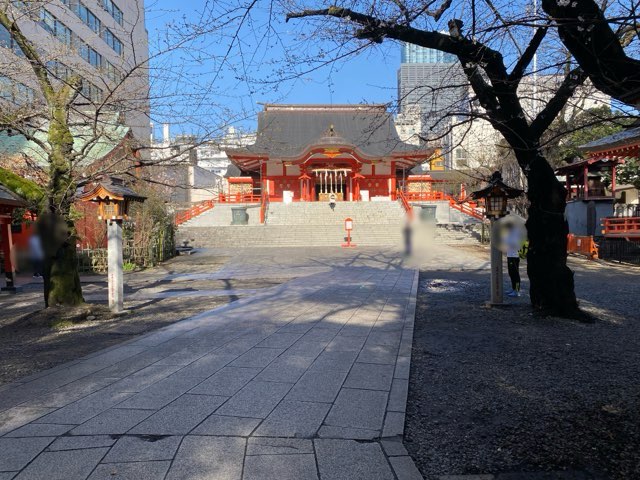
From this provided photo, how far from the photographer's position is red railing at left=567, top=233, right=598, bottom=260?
1781 cm

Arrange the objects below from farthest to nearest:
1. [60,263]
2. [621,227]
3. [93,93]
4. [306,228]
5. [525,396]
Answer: [306,228] → [621,227] → [93,93] → [60,263] → [525,396]

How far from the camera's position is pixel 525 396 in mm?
4168

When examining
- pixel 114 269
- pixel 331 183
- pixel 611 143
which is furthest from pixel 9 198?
pixel 331 183

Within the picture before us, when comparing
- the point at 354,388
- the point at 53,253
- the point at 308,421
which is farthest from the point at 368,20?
the point at 53,253

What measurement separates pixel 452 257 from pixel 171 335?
14.8 meters

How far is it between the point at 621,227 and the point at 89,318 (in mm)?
17907

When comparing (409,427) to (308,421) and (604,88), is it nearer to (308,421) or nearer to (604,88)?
(308,421)

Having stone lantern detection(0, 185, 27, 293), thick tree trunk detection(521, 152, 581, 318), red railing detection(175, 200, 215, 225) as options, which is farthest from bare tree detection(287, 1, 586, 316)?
red railing detection(175, 200, 215, 225)

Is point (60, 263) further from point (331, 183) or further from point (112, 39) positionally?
point (331, 183)

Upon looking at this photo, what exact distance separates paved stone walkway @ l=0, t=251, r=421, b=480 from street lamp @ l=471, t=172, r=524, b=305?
2585mm

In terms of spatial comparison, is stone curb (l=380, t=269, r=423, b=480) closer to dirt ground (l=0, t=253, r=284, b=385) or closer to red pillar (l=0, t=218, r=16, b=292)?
dirt ground (l=0, t=253, r=284, b=385)

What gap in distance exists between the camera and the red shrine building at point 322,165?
35500 millimetres

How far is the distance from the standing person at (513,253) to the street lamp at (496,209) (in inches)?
15.8

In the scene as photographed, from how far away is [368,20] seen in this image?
568 cm
